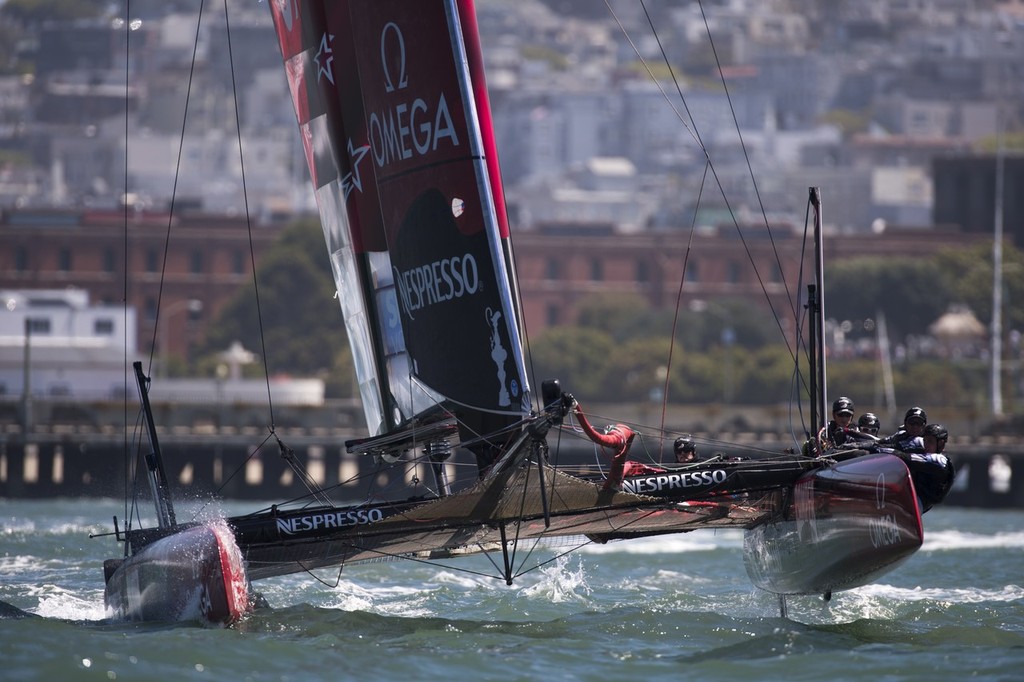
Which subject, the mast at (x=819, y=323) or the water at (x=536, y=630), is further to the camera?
the mast at (x=819, y=323)

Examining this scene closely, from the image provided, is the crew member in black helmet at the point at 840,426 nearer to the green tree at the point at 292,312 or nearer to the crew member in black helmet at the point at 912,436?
the crew member in black helmet at the point at 912,436

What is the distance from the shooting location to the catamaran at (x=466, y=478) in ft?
46.2

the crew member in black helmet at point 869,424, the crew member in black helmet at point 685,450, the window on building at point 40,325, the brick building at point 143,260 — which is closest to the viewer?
the crew member in black helmet at point 869,424

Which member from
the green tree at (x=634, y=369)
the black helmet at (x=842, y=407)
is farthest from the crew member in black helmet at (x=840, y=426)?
the green tree at (x=634, y=369)

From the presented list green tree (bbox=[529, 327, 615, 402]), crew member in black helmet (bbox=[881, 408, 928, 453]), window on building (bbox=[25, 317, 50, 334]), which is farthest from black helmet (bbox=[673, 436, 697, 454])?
green tree (bbox=[529, 327, 615, 402])

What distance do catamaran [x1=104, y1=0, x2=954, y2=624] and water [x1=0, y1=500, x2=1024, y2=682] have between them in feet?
1.74

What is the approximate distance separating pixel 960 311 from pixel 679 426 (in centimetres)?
4231

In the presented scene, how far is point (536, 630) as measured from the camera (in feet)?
49.9

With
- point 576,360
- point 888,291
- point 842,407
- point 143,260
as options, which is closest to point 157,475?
point 842,407

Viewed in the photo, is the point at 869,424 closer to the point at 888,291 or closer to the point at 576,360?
the point at 576,360

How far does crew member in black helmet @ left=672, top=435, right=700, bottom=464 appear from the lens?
52.3ft

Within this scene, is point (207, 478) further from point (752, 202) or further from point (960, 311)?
point (752, 202)

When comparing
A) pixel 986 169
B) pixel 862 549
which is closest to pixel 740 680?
pixel 862 549

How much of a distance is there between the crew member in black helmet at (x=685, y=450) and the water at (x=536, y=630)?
1350 mm
